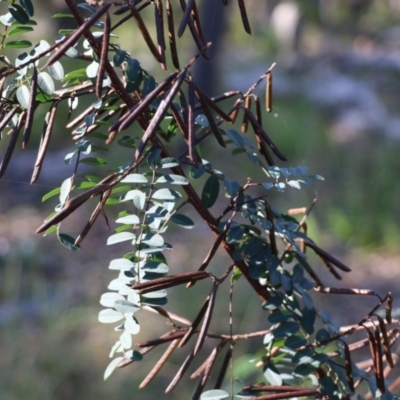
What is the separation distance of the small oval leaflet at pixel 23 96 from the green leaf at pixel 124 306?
7.9 inches

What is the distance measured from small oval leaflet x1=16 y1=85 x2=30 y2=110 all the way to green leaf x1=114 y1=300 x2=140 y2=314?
0.66ft

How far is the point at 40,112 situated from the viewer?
14.6ft

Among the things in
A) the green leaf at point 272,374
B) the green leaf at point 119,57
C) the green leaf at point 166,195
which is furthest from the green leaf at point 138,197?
the green leaf at point 272,374

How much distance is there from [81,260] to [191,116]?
2.97m

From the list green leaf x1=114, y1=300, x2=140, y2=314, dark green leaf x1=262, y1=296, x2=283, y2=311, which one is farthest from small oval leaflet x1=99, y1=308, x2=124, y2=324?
dark green leaf x1=262, y1=296, x2=283, y2=311

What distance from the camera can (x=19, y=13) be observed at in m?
0.59

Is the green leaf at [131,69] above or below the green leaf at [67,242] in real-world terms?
above

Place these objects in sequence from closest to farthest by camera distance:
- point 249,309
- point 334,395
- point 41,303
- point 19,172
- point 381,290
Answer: point 334,395, point 249,309, point 41,303, point 381,290, point 19,172

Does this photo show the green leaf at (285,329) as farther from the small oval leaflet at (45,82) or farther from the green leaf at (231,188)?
the small oval leaflet at (45,82)

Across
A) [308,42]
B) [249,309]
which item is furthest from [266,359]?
[308,42]

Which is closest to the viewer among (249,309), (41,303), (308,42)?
(249,309)

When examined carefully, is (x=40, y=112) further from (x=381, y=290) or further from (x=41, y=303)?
(x=381, y=290)

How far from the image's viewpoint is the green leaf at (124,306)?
0.59 meters

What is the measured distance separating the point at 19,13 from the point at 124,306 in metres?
0.29
